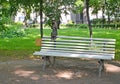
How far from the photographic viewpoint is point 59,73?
10.0 m

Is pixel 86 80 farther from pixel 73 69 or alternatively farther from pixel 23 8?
pixel 23 8

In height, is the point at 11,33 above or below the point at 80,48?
below

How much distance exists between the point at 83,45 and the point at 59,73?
3.84 ft

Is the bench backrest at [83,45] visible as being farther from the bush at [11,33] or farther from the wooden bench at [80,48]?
the bush at [11,33]

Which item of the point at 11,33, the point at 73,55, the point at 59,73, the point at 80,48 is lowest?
the point at 59,73

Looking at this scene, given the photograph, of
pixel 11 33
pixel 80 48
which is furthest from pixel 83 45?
pixel 11 33

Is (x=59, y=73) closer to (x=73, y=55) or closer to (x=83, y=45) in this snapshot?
(x=73, y=55)

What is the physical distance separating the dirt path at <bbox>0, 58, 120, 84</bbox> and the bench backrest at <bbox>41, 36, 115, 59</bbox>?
565mm

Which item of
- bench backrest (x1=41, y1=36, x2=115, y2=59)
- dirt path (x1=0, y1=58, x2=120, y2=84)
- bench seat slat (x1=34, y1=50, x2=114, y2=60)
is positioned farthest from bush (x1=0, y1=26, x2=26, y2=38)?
bench seat slat (x1=34, y1=50, x2=114, y2=60)

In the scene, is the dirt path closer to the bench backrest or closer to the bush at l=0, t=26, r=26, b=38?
the bench backrest

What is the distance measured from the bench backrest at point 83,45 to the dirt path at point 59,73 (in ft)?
1.85

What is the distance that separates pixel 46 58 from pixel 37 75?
3.84 ft

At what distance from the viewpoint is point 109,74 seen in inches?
391

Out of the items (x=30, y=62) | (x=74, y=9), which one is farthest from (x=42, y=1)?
(x=30, y=62)
